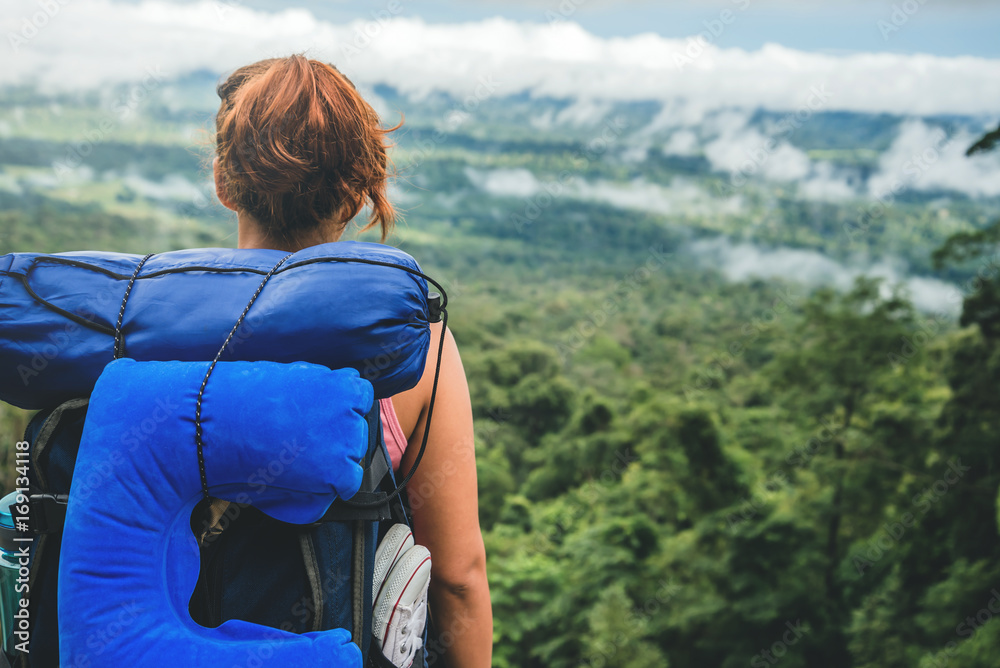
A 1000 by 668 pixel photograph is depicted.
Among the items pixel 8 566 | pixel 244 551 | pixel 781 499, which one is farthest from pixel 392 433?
pixel 781 499

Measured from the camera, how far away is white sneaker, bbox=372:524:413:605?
106cm

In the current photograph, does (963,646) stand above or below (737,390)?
above

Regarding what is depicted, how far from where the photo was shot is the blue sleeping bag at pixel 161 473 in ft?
2.91

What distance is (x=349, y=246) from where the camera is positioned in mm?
1039

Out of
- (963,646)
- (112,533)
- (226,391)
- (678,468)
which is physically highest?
(226,391)

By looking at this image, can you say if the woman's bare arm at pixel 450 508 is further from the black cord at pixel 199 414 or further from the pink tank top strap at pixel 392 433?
the black cord at pixel 199 414

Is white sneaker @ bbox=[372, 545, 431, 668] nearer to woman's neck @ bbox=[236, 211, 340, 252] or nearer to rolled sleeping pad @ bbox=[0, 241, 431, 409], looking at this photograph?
rolled sleeping pad @ bbox=[0, 241, 431, 409]

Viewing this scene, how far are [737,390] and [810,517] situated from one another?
47.8ft

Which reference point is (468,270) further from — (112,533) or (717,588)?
(112,533)

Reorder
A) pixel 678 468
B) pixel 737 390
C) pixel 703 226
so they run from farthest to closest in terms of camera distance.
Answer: pixel 703 226 < pixel 737 390 < pixel 678 468

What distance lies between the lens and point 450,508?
123 centimetres

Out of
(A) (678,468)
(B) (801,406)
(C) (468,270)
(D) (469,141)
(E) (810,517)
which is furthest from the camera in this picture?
(D) (469,141)

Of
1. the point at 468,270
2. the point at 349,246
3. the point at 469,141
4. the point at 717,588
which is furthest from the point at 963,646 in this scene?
the point at 469,141

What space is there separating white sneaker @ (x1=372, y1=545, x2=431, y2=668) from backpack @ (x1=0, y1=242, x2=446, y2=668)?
0.05 m
